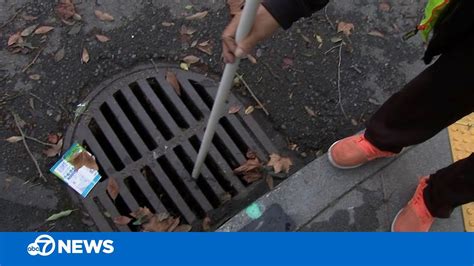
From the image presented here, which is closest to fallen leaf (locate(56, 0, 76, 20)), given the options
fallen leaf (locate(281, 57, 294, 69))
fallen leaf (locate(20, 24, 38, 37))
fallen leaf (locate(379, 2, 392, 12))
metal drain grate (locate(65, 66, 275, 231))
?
fallen leaf (locate(20, 24, 38, 37))

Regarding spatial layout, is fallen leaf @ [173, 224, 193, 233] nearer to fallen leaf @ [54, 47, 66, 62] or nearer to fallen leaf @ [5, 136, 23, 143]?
fallen leaf @ [5, 136, 23, 143]

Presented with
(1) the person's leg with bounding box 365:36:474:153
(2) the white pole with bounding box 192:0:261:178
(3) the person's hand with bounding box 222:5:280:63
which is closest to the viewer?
(2) the white pole with bounding box 192:0:261:178

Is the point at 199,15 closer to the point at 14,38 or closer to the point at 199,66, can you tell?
the point at 199,66

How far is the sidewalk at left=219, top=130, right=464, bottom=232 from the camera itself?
2395mm

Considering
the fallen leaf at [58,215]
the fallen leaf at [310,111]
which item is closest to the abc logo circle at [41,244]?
the fallen leaf at [58,215]

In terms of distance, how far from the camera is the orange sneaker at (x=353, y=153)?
95.8 inches

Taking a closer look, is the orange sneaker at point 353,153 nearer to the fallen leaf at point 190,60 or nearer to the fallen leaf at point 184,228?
the fallen leaf at point 184,228

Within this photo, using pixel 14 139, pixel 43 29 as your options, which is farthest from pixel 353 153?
pixel 43 29

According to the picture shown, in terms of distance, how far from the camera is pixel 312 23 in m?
2.98

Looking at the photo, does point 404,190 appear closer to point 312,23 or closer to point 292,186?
point 292,186

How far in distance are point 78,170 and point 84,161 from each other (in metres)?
0.06

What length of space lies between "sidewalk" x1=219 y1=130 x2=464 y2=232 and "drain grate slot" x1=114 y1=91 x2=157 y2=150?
678 mm

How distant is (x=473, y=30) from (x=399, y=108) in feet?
1.64

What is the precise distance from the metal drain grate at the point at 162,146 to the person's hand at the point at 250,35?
1.08 m
